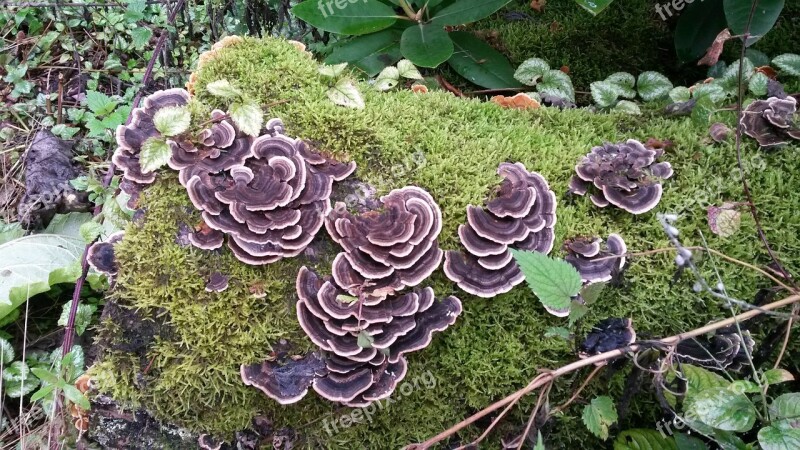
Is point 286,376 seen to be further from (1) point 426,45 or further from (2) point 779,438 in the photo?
(1) point 426,45

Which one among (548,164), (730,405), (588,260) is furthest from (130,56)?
(730,405)

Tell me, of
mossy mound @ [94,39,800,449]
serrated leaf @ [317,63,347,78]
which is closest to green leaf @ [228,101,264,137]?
mossy mound @ [94,39,800,449]

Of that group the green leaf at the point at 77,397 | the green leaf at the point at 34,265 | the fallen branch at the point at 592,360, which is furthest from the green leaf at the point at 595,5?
the green leaf at the point at 34,265

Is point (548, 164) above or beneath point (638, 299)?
above

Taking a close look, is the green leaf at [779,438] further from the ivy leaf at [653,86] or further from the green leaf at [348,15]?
the green leaf at [348,15]

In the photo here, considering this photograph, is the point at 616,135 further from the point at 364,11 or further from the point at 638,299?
the point at 364,11

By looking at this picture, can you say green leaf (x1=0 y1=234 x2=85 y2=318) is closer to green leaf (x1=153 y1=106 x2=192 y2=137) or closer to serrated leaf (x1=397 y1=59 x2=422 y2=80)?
green leaf (x1=153 y1=106 x2=192 y2=137)
